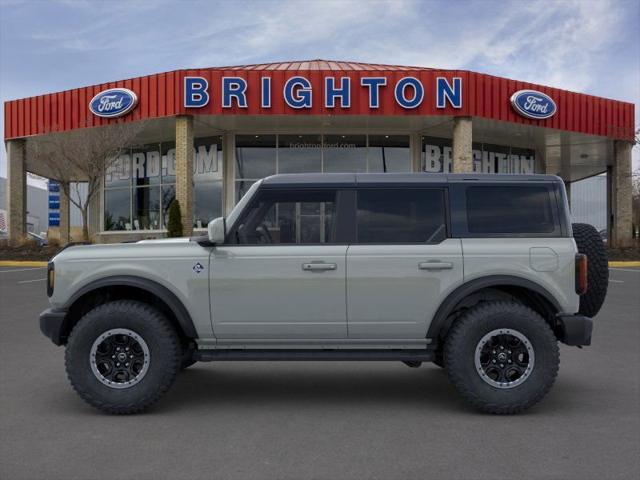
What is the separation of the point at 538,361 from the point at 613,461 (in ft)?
3.57

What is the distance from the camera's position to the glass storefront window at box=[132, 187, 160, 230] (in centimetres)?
2741

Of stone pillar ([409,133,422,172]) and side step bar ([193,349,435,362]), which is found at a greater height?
stone pillar ([409,133,422,172])

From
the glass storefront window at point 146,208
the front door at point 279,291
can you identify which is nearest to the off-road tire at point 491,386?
the front door at point 279,291

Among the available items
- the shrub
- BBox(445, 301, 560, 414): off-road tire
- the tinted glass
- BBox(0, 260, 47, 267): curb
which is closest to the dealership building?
the shrub

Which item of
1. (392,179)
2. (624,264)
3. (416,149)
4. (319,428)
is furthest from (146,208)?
(319,428)

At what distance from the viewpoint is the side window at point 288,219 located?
194 inches

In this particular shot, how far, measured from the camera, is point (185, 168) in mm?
22625

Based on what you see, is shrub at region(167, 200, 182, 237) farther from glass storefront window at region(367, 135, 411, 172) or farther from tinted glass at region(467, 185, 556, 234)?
tinted glass at region(467, 185, 556, 234)

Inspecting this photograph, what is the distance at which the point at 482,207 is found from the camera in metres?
5.00

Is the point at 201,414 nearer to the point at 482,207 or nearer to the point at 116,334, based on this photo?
the point at 116,334

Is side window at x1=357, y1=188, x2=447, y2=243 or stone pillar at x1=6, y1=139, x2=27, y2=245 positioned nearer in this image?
side window at x1=357, y1=188, x2=447, y2=243

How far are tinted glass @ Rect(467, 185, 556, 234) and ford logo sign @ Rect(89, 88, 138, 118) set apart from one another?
20.2 meters

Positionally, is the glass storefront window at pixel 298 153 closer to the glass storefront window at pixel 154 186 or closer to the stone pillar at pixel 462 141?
the glass storefront window at pixel 154 186

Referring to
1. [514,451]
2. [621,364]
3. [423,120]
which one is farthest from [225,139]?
[514,451]
